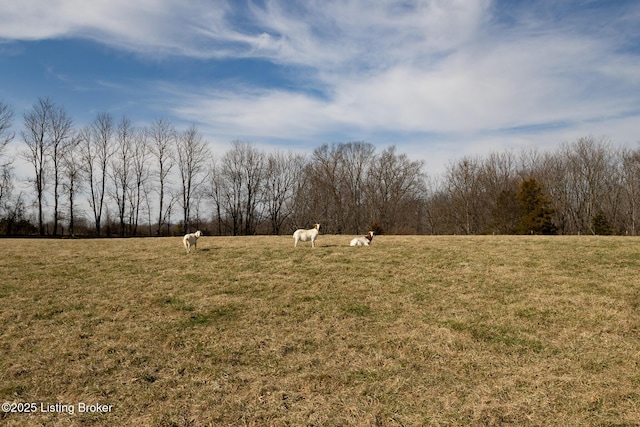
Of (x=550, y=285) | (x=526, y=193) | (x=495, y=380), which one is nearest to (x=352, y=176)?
(x=526, y=193)

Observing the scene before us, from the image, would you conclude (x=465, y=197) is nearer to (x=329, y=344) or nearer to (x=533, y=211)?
(x=533, y=211)

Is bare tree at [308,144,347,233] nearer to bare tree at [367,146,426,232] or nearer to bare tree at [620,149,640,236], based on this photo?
bare tree at [367,146,426,232]

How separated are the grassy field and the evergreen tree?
2803cm

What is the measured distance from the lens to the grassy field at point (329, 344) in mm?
4699

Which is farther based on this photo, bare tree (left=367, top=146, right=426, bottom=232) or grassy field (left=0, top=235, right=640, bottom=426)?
bare tree (left=367, top=146, right=426, bottom=232)

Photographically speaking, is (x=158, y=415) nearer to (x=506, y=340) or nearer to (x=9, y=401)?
(x=9, y=401)

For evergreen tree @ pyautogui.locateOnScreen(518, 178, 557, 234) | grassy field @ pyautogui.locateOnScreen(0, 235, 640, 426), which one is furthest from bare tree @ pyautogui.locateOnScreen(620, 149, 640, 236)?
grassy field @ pyautogui.locateOnScreen(0, 235, 640, 426)

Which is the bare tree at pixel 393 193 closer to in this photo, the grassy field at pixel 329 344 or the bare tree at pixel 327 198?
the bare tree at pixel 327 198

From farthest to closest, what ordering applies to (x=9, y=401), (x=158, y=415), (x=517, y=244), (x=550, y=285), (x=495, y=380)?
(x=517, y=244)
(x=550, y=285)
(x=495, y=380)
(x=9, y=401)
(x=158, y=415)

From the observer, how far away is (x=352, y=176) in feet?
200

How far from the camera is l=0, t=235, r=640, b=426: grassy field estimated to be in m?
4.70

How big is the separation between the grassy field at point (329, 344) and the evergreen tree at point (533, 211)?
92.0 ft

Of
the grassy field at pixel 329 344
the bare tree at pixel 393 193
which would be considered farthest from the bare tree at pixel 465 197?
the grassy field at pixel 329 344

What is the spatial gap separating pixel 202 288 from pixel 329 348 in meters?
4.89
